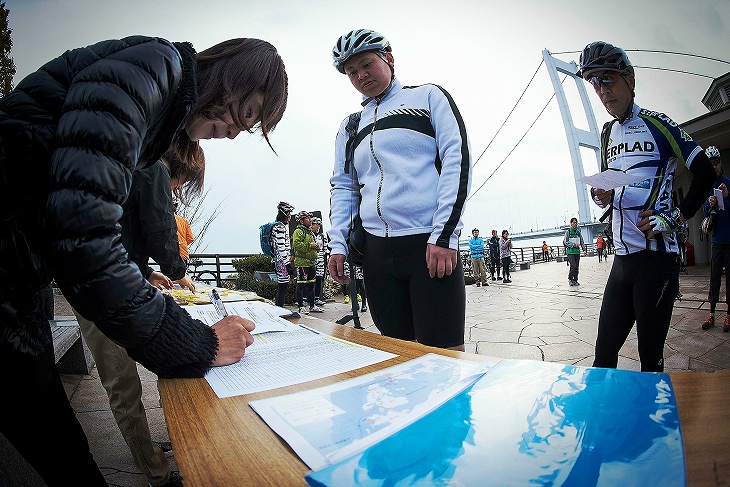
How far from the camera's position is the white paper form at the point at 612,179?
1345 mm

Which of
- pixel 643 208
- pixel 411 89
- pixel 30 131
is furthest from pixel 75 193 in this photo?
pixel 643 208

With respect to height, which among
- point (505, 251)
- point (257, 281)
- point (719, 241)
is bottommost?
point (257, 281)

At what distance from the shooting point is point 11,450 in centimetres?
121

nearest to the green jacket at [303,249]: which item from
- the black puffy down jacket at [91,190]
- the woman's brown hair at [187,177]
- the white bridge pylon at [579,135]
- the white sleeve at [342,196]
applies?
the woman's brown hair at [187,177]

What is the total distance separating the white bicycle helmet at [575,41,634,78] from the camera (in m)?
1.38

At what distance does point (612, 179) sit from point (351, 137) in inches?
37.5

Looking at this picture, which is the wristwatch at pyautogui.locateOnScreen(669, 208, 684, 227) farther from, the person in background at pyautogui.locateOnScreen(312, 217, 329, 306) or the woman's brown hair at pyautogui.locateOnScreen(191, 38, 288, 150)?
the person in background at pyautogui.locateOnScreen(312, 217, 329, 306)

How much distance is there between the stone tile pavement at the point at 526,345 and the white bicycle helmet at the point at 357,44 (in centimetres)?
132

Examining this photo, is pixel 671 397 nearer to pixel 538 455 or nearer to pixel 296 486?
pixel 538 455

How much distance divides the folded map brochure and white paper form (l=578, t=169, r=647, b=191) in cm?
111

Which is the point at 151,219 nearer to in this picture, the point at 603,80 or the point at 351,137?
the point at 351,137

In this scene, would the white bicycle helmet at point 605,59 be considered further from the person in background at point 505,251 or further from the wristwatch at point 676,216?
the person in background at point 505,251

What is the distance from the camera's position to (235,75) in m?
0.78

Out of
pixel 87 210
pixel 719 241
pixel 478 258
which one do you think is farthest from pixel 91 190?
pixel 478 258
